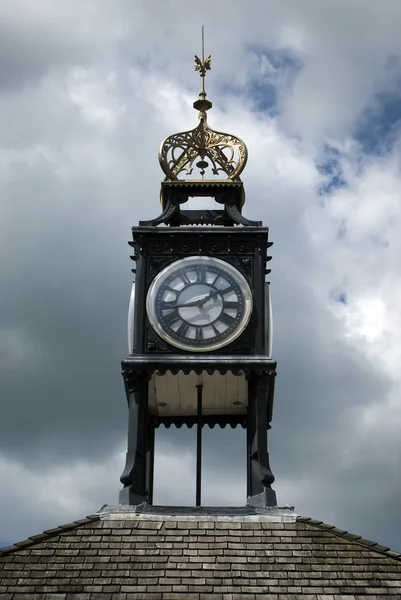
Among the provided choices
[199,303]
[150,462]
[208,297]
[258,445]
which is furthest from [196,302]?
[150,462]

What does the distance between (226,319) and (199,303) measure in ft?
1.50

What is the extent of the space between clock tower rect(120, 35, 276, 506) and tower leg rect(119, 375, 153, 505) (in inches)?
0.6

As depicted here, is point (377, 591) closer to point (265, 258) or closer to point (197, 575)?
point (197, 575)

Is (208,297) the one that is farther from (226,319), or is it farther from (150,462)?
(150,462)

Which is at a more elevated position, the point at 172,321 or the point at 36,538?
the point at 172,321

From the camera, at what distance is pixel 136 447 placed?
17547 millimetres

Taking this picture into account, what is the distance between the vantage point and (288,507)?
1634cm

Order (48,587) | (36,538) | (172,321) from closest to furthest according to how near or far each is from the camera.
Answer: (48,587) < (36,538) < (172,321)

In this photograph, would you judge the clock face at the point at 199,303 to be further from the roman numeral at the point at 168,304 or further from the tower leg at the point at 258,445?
the tower leg at the point at 258,445

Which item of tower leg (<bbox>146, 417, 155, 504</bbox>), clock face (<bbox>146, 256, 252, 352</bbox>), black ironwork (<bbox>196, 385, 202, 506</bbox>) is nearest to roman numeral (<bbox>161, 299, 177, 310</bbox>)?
clock face (<bbox>146, 256, 252, 352</bbox>)

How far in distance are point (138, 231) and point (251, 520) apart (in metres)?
4.94

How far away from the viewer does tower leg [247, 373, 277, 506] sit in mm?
17016

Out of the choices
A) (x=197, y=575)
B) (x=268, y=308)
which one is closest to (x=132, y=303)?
(x=268, y=308)

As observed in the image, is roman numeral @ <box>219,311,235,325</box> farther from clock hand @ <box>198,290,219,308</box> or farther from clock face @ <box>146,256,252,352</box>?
clock hand @ <box>198,290,219,308</box>
